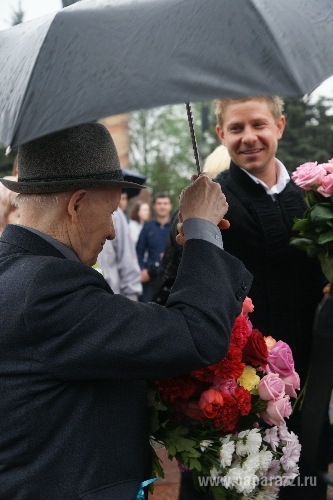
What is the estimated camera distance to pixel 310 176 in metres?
3.17

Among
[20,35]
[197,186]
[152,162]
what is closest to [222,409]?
[197,186]

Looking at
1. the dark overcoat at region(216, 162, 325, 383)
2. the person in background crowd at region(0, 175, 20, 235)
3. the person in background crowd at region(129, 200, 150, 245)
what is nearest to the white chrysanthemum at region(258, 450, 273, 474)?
the dark overcoat at region(216, 162, 325, 383)

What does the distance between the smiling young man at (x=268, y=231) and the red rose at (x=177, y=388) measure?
1.00 meters

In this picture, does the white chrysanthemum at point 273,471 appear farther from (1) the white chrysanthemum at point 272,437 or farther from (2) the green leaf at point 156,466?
(2) the green leaf at point 156,466

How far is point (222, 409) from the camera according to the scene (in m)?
2.35

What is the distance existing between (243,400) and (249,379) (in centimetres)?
10

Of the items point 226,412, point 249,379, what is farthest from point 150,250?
point 226,412

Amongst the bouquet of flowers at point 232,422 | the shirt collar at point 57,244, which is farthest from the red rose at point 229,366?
the shirt collar at point 57,244

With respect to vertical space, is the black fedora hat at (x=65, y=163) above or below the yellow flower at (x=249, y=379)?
above

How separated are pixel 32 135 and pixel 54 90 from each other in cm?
13

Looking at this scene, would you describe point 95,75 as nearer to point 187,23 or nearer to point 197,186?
point 187,23

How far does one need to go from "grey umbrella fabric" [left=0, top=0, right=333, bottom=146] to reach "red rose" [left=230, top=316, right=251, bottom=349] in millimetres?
856

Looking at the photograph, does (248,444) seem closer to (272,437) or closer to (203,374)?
(272,437)

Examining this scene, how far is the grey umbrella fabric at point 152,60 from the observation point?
1.77 meters
